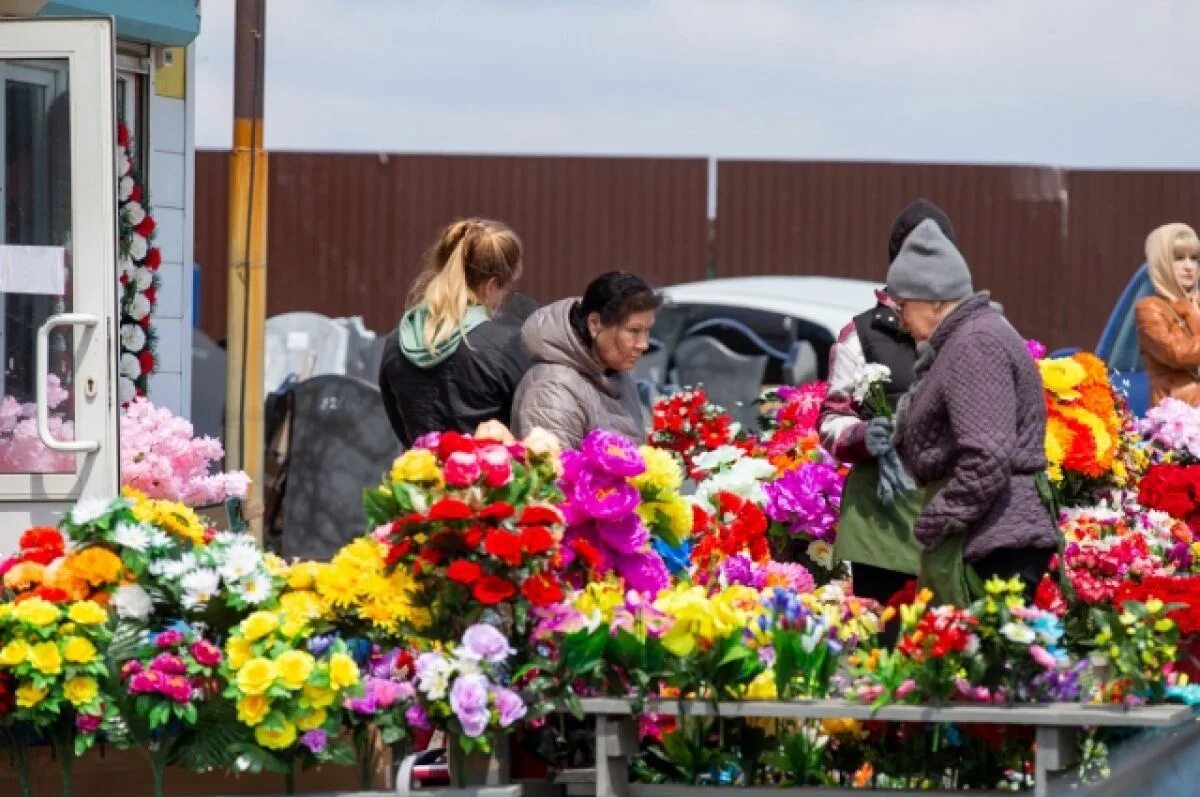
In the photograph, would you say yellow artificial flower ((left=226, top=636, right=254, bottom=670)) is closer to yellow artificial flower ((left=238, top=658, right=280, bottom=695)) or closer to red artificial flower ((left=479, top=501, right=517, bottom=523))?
yellow artificial flower ((left=238, top=658, right=280, bottom=695))

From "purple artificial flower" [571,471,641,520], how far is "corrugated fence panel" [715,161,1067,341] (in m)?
13.5

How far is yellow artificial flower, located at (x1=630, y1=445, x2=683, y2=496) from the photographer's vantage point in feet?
15.4

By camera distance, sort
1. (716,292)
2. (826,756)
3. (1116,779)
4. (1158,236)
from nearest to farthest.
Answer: (1116,779) < (826,756) < (1158,236) < (716,292)

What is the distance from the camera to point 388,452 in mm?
11766

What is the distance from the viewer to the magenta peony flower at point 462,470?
13.9ft

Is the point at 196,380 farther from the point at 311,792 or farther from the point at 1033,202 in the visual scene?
the point at 311,792

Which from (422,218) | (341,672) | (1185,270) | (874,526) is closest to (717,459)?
(874,526)

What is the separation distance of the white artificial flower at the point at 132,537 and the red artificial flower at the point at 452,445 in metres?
0.67

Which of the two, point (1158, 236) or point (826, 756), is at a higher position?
point (1158, 236)

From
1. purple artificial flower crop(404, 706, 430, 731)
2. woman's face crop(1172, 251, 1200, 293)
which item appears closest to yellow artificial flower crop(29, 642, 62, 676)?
purple artificial flower crop(404, 706, 430, 731)

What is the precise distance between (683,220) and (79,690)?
13.9 meters

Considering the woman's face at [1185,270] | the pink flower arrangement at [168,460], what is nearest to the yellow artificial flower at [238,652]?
the pink flower arrangement at [168,460]

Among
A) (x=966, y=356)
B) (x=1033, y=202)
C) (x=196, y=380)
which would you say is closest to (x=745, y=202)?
(x=1033, y=202)

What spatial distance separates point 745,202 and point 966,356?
1364 cm
